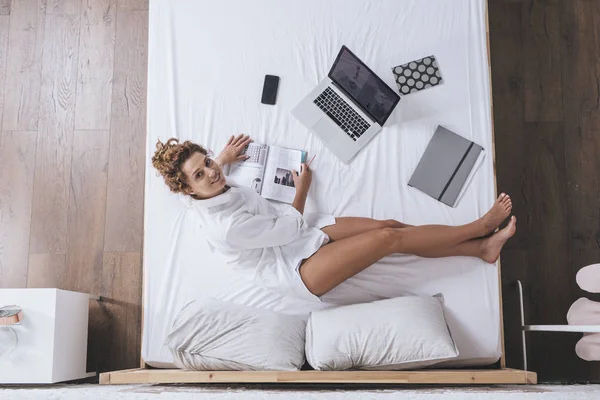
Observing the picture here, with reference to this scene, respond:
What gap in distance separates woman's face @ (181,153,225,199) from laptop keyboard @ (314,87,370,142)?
1.82 ft

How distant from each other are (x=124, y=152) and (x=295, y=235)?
109cm

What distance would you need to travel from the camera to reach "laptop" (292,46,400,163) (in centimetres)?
227

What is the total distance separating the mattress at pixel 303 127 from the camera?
213cm

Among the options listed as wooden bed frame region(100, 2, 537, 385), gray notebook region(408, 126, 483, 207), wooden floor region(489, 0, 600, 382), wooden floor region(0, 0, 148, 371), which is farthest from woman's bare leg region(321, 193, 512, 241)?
wooden floor region(0, 0, 148, 371)

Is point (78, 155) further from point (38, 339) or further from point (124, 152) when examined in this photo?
point (38, 339)

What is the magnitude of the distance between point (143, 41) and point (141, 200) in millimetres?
813

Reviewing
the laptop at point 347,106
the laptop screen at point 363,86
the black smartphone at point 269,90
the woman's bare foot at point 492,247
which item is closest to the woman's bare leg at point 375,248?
the woman's bare foot at point 492,247

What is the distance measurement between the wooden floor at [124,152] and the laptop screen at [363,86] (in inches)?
27.4

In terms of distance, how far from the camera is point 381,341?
1.88 meters

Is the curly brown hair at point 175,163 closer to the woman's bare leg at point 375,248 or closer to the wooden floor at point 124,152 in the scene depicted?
the woman's bare leg at point 375,248

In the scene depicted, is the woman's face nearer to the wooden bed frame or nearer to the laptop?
the laptop

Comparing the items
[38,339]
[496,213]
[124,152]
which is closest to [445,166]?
[496,213]

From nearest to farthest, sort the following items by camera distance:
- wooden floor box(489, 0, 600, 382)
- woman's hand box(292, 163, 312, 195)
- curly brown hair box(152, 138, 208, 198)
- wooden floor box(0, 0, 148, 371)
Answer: curly brown hair box(152, 138, 208, 198) → woman's hand box(292, 163, 312, 195) → wooden floor box(489, 0, 600, 382) → wooden floor box(0, 0, 148, 371)

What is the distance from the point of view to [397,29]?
2355 mm
